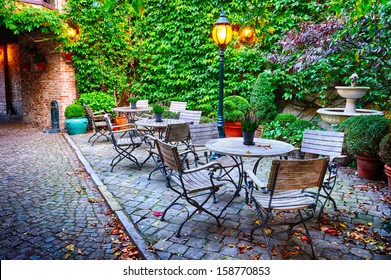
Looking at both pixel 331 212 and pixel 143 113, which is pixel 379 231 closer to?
pixel 331 212

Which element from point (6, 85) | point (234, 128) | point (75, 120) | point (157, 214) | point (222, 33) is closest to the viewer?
point (157, 214)

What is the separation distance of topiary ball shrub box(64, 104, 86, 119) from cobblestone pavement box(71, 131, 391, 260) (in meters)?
5.28

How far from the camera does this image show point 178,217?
362 centimetres

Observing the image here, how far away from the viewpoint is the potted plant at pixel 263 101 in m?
8.15

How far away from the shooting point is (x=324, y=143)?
4164mm

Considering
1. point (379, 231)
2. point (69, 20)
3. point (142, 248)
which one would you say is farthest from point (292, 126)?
point (69, 20)

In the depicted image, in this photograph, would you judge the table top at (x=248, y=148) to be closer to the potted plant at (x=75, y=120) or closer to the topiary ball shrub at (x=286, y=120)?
the topiary ball shrub at (x=286, y=120)

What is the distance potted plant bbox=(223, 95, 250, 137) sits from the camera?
323 inches

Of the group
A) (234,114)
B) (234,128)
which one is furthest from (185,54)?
(234,128)

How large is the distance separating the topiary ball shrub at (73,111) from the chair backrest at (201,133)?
5715 millimetres

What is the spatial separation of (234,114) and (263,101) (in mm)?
823

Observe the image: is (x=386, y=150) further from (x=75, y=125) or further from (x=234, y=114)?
(x=75, y=125)

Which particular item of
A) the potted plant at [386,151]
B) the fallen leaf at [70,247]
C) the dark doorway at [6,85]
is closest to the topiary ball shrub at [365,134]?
the potted plant at [386,151]

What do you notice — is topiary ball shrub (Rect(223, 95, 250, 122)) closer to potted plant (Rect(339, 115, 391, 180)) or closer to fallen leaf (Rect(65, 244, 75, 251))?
potted plant (Rect(339, 115, 391, 180))
